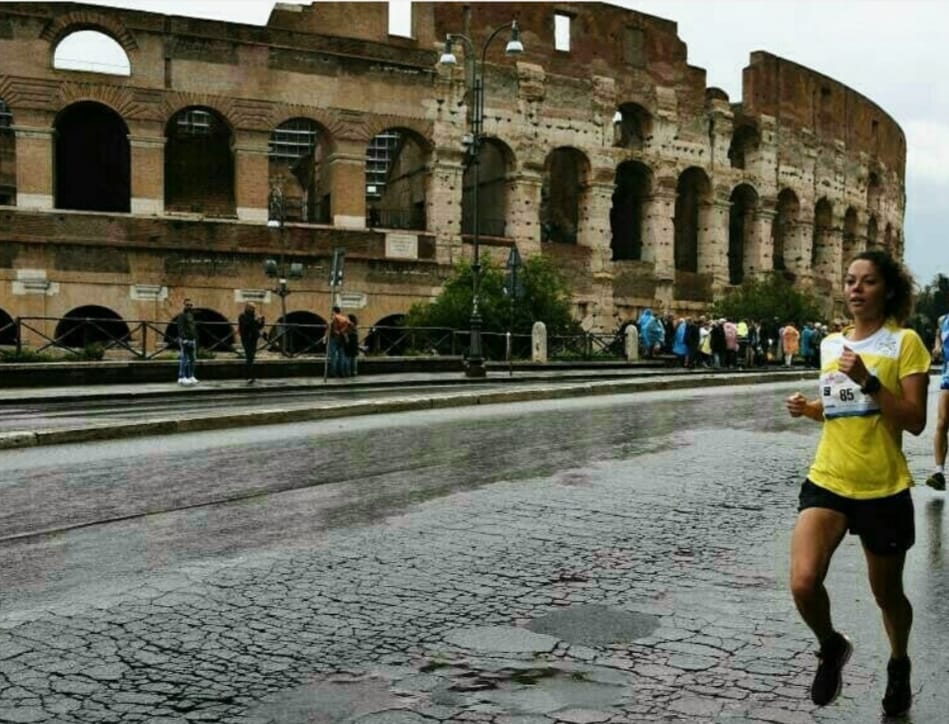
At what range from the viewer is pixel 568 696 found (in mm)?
3826

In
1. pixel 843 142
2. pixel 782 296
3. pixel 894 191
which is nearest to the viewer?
pixel 782 296

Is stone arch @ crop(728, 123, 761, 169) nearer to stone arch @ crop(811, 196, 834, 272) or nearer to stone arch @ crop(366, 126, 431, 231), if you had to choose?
stone arch @ crop(811, 196, 834, 272)

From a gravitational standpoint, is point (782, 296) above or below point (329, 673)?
above

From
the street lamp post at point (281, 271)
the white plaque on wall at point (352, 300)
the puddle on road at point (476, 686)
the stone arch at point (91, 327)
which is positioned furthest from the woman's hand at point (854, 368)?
the white plaque on wall at point (352, 300)

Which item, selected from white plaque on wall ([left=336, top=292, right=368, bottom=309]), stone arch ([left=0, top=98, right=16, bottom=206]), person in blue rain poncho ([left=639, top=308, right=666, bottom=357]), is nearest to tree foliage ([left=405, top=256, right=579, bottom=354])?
white plaque on wall ([left=336, top=292, right=368, bottom=309])

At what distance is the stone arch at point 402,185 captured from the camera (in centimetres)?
3753

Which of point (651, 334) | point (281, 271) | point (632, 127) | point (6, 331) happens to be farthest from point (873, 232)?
point (6, 331)

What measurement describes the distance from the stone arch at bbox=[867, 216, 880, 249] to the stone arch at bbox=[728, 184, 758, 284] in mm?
11695

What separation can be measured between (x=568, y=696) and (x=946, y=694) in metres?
1.43

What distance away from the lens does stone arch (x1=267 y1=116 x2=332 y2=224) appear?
38156 mm

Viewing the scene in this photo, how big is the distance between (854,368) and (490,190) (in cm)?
3796

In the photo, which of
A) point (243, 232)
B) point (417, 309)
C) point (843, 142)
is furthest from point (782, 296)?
point (243, 232)

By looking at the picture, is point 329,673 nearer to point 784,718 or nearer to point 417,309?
point 784,718

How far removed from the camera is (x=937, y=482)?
871 centimetres
